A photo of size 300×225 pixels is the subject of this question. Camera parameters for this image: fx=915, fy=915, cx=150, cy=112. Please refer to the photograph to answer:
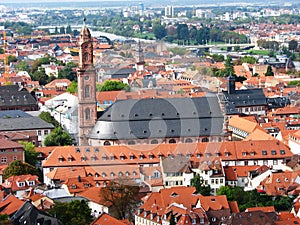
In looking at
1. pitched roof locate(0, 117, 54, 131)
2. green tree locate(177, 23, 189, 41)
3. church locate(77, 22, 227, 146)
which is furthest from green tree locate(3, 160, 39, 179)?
green tree locate(177, 23, 189, 41)

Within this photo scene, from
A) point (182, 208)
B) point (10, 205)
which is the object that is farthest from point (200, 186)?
point (10, 205)

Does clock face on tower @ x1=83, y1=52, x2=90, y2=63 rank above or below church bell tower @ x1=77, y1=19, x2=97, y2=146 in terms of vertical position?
above

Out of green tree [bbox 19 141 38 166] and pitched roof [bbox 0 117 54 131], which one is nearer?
green tree [bbox 19 141 38 166]

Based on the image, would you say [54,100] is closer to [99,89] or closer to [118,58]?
[99,89]

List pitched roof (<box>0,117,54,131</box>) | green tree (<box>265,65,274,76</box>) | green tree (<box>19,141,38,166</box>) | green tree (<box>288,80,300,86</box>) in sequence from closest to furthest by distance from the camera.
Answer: green tree (<box>19,141,38,166</box>) < pitched roof (<box>0,117,54,131</box>) < green tree (<box>288,80,300,86</box>) < green tree (<box>265,65,274,76</box>)

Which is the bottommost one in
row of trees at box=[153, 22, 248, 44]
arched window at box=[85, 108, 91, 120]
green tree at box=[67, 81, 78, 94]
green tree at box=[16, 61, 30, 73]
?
row of trees at box=[153, 22, 248, 44]

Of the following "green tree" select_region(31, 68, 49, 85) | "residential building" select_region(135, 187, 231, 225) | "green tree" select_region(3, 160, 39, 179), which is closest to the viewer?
"residential building" select_region(135, 187, 231, 225)

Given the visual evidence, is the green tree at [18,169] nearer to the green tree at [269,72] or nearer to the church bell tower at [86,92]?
the church bell tower at [86,92]

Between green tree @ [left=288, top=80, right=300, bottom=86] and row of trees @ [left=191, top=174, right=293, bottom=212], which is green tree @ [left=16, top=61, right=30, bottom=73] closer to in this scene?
green tree @ [left=288, top=80, right=300, bottom=86]
